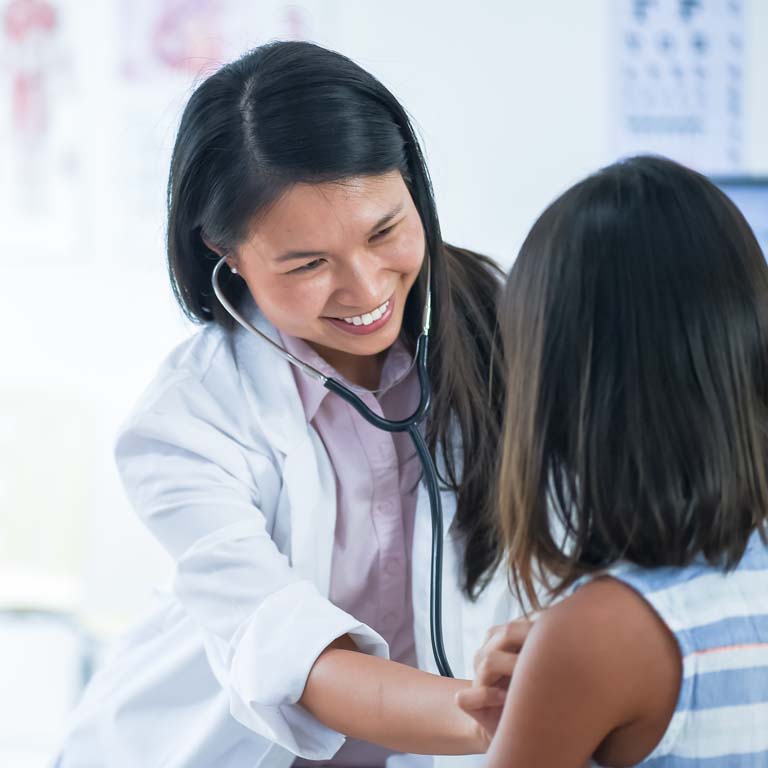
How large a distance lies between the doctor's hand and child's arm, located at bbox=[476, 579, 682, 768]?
0.08m

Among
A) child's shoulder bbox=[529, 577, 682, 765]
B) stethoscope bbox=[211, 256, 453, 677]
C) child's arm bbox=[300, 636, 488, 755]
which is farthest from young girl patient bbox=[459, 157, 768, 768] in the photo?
stethoscope bbox=[211, 256, 453, 677]

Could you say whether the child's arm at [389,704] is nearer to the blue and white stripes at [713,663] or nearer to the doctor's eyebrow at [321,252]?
the blue and white stripes at [713,663]

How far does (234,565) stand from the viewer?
1.10 meters

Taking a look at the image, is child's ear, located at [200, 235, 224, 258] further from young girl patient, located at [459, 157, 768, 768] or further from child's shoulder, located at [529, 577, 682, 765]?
child's shoulder, located at [529, 577, 682, 765]

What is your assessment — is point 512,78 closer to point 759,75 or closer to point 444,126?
point 444,126

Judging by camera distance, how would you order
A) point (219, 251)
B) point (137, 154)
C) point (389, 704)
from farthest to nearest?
point (137, 154) < point (219, 251) < point (389, 704)

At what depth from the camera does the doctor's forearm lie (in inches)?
37.9

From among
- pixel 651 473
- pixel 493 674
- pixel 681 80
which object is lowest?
pixel 493 674

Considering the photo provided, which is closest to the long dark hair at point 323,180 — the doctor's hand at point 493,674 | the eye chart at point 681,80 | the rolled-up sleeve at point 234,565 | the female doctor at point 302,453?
the female doctor at point 302,453

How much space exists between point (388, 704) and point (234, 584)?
8.4 inches

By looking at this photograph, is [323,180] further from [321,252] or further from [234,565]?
[234,565]

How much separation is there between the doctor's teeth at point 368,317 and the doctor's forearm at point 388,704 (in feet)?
1.18

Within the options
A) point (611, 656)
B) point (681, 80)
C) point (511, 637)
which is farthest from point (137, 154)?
point (611, 656)

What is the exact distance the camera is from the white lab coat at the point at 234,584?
1.07 m
